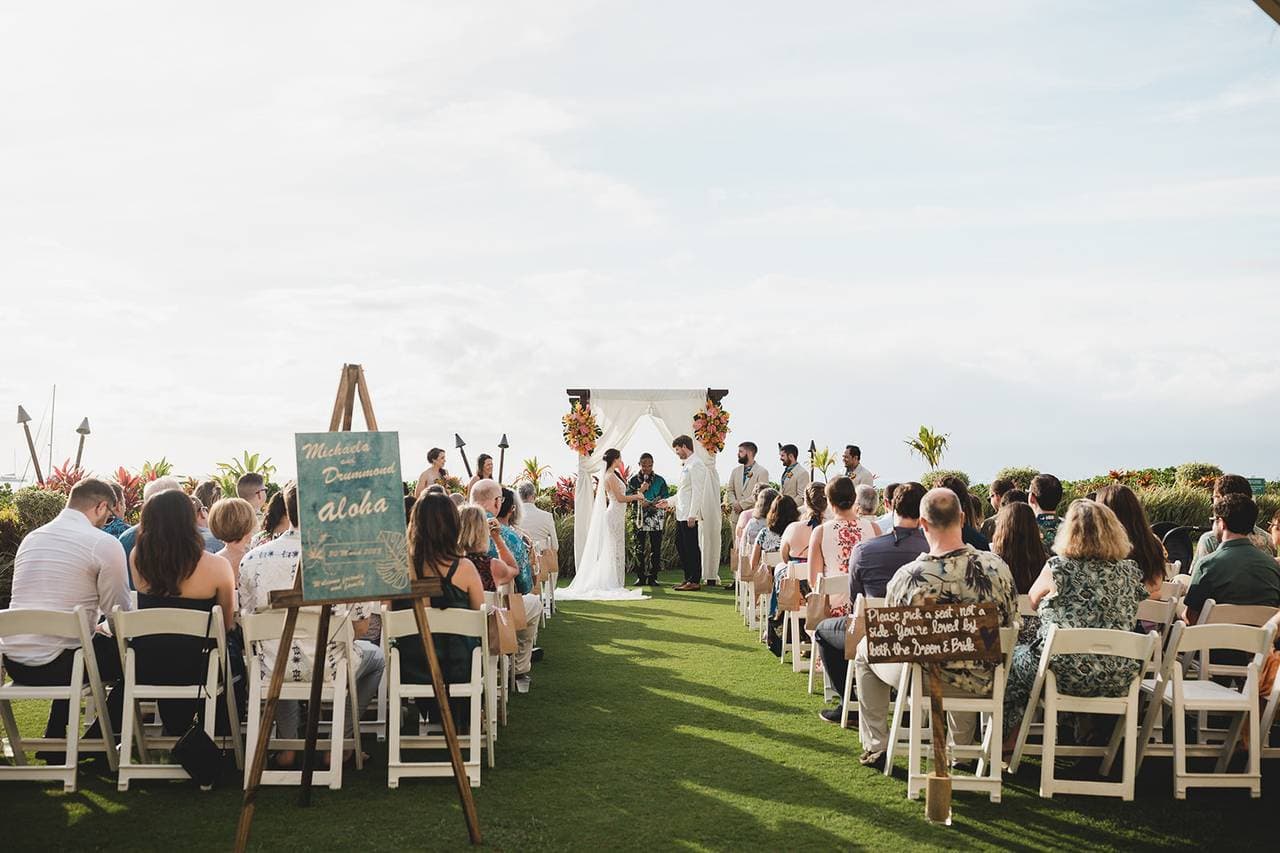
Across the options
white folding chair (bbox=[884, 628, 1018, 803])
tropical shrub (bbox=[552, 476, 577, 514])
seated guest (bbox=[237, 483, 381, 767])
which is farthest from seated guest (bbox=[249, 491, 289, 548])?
tropical shrub (bbox=[552, 476, 577, 514])

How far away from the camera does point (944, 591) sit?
16.1ft

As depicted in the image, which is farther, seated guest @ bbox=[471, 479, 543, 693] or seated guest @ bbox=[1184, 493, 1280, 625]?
seated guest @ bbox=[471, 479, 543, 693]

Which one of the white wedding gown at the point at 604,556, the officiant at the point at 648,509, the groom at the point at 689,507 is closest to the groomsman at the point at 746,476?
the groom at the point at 689,507

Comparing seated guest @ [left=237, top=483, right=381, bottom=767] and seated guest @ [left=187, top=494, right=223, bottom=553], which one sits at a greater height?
seated guest @ [left=187, top=494, right=223, bottom=553]

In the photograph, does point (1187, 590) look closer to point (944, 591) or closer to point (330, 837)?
point (944, 591)

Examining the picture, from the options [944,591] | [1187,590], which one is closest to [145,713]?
[944,591]

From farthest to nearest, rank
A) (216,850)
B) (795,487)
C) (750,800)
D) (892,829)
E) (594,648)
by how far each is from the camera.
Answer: (795,487), (594,648), (750,800), (892,829), (216,850)

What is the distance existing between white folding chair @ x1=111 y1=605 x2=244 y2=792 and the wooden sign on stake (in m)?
3.12

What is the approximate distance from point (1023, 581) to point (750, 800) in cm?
196

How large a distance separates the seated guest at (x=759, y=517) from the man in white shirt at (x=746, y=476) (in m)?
3.46

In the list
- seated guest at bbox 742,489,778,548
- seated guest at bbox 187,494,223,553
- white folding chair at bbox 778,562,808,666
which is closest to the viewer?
seated guest at bbox 187,494,223,553

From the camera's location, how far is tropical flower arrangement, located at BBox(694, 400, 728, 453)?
15.1 meters

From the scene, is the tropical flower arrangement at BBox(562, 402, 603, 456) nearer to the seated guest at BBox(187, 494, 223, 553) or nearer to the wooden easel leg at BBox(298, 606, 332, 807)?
the seated guest at BBox(187, 494, 223, 553)

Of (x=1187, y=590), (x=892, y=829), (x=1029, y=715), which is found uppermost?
(x=1187, y=590)
